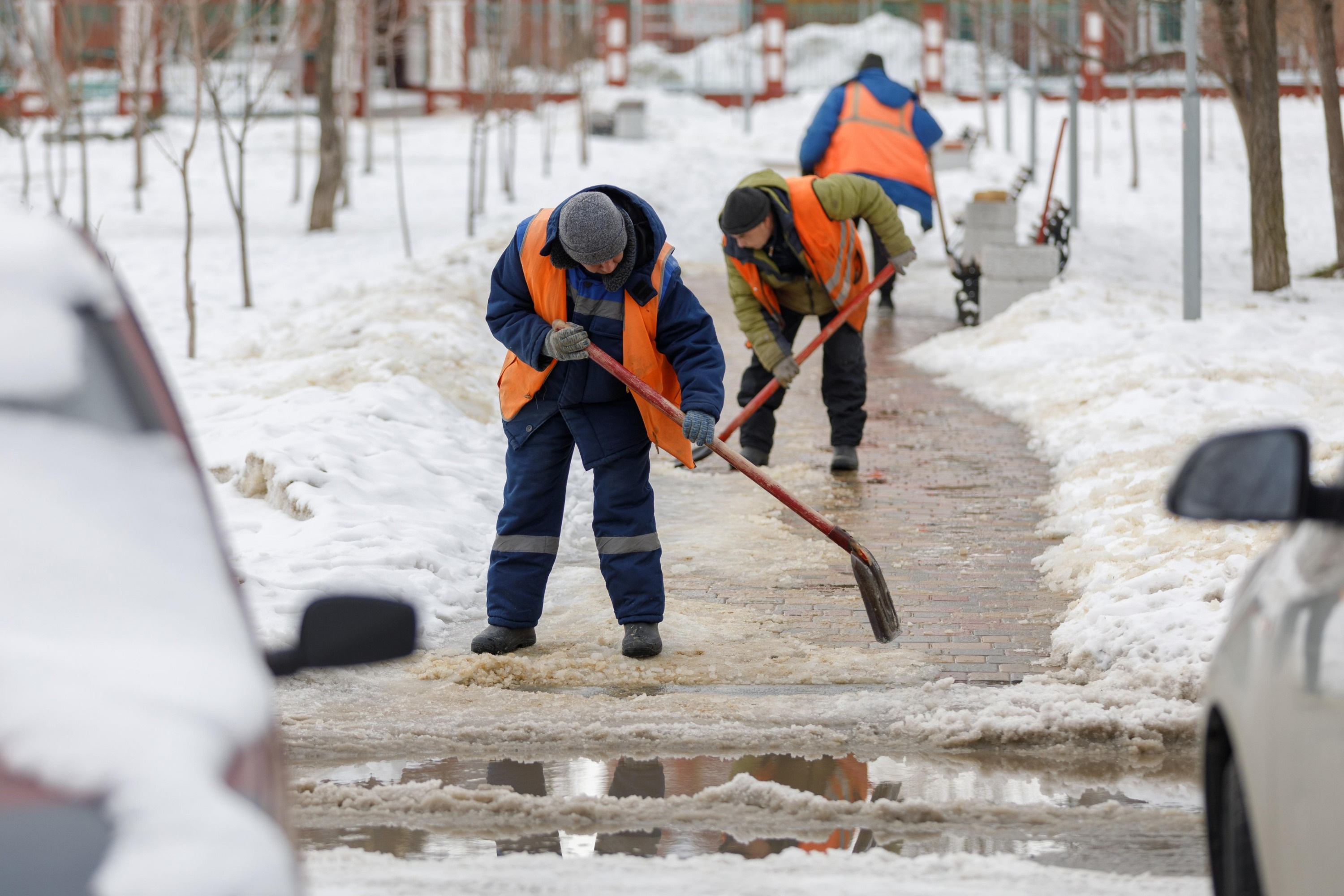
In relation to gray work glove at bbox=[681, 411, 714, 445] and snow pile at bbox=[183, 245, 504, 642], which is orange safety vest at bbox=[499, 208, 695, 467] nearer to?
gray work glove at bbox=[681, 411, 714, 445]

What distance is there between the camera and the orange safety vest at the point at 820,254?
7.46 metres

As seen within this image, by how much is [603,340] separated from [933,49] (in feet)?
107

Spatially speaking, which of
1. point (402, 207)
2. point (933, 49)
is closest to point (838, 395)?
point (402, 207)

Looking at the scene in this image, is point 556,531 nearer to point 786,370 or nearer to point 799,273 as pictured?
point 786,370

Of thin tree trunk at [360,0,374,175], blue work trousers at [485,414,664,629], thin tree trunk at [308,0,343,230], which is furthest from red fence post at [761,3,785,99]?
blue work trousers at [485,414,664,629]

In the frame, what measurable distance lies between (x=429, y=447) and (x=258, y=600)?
7.50 feet

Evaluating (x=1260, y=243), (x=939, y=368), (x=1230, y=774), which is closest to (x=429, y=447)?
(x=939, y=368)

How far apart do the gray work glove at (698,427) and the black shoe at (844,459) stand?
3041 mm

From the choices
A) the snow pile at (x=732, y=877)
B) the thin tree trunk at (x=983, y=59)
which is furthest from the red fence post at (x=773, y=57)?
the snow pile at (x=732, y=877)

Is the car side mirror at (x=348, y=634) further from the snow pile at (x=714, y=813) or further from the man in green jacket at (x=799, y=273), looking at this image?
the man in green jacket at (x=799, y=273)

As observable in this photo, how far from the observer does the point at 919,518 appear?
6.91 m

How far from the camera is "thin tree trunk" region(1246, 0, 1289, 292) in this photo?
12.8m

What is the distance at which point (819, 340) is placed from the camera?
305 inches

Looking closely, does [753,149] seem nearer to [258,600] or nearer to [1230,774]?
[258,600]
